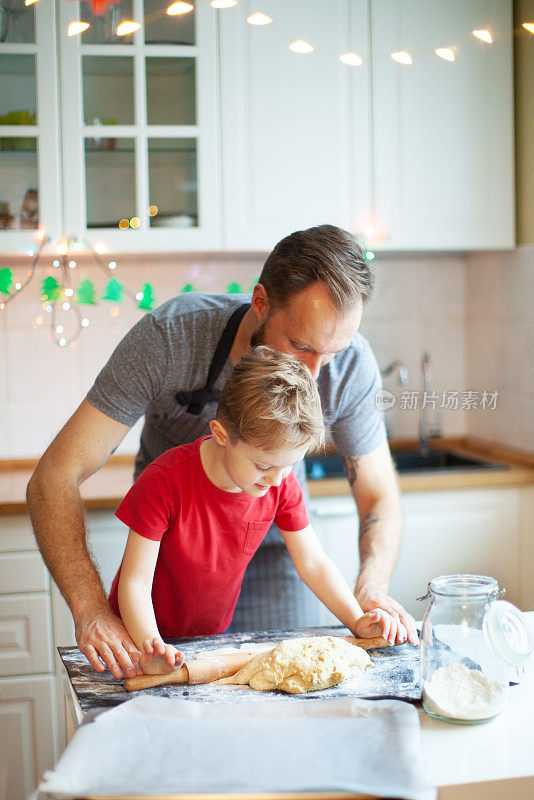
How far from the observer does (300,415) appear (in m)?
1.06

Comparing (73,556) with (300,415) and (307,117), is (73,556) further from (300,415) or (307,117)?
(307,117)

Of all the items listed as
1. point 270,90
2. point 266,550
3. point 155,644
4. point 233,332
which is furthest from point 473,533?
point 155,644

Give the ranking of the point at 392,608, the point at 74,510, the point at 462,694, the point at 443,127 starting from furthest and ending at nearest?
the point at 443,127 → the point at 74,510 → the point at 392,608 → the point at 462,694

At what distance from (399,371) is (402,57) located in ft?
2.95

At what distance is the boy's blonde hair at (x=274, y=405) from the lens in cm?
106

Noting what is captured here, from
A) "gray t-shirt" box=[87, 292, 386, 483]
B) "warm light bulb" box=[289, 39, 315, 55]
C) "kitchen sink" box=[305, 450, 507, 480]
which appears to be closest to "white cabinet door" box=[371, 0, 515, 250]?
"warm light bulb" box=[289, 39, 315, 55]

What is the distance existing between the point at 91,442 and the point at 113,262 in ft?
3.93

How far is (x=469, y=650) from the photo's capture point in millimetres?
890

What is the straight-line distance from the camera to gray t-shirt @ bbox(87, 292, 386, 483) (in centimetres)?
133

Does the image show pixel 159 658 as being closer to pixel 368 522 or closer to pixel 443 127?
pixel 368 522

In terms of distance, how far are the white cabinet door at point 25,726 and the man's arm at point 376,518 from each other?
3.32 feet

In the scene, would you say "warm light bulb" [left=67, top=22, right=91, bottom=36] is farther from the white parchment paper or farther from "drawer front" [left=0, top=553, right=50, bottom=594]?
the white parchment paper

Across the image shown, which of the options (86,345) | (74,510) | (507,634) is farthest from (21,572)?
(507,634)

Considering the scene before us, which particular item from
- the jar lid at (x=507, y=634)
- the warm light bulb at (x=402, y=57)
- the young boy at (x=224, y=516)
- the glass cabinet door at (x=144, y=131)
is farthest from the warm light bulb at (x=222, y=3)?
the jar lid at (x=507, y=634)
